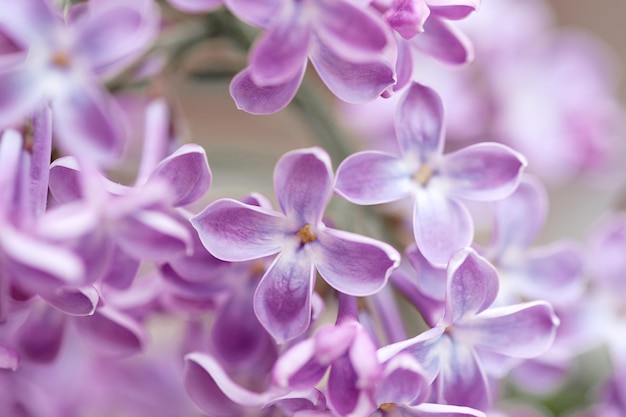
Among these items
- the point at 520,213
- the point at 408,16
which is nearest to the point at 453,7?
the point at 408,16

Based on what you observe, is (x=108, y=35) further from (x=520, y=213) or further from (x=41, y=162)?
(x=520, y=213)

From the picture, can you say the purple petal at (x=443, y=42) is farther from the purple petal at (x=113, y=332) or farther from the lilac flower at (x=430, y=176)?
the purple petal at (x=113, y=332)

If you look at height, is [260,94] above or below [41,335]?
above

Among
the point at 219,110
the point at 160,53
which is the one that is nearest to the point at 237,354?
the point at 160,53

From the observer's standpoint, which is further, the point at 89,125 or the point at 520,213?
the point at 520,213

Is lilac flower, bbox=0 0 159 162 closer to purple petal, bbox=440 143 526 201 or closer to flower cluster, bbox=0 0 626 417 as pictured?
flower cluster, bbox=0 0 626 417

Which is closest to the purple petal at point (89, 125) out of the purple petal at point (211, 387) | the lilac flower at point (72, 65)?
the lilac flower at point (72, 65)
